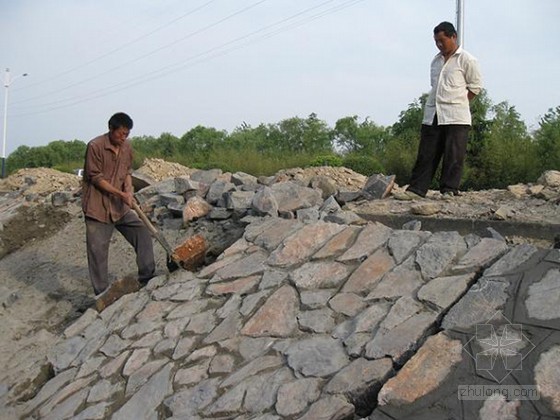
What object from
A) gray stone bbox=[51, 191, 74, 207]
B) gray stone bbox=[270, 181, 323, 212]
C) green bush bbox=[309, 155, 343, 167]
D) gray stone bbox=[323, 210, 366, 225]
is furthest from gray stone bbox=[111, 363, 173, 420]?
green bush bbox=[309, 155, 343, 167]

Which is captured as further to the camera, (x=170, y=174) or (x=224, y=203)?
(x=170, y=174)

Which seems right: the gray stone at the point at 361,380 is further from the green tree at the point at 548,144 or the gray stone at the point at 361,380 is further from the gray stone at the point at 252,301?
the green tree at the point at 548,144

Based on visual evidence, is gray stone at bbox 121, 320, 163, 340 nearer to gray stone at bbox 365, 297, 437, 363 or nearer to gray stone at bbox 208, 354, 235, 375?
gray stone at bbox 208, 354, 235, 375

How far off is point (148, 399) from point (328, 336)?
1.12 metres

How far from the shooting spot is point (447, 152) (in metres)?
6.11

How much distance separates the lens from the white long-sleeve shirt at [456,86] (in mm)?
6070

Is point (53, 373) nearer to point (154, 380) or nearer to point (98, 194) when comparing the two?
point (154, 380)

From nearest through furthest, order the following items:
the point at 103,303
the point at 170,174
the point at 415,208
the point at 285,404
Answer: the point at 285,404, the point at 103,303, the point at 415,208, the point at 170,174

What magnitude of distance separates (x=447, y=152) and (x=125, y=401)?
385 cm

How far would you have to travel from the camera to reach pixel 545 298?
10.1 feet

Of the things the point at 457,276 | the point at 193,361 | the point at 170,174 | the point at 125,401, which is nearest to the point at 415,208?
the point at 457,276

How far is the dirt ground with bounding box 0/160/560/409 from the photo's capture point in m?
5.02

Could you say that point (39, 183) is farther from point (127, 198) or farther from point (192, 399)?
point (192, 399)

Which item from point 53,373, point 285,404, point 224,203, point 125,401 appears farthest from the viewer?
point 224,203
